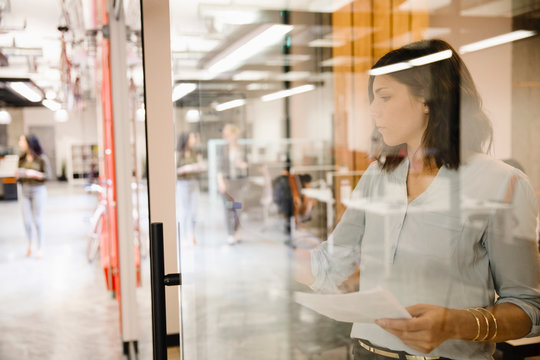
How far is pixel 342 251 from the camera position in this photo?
740mm

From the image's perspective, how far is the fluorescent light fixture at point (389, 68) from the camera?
62 centimetres

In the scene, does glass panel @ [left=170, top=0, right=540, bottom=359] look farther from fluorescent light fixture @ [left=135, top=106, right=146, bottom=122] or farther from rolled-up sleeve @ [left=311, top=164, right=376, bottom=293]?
fluorescent light fixture @ [left=135, top=106, right=146, bottom=122]

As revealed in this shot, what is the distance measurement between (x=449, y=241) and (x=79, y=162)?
15.9 meters

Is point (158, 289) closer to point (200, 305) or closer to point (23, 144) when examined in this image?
point (200, 305)

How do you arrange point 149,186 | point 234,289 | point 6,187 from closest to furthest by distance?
point 149,186 < point 234,289 < point 6,187

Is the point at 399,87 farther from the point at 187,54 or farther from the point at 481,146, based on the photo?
the point at 187,54

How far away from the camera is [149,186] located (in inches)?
47.0

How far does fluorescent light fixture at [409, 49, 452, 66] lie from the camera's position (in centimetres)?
58

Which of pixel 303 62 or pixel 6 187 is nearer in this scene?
pixel 303 62

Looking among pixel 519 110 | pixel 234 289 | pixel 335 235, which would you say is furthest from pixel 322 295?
pixel 234 289

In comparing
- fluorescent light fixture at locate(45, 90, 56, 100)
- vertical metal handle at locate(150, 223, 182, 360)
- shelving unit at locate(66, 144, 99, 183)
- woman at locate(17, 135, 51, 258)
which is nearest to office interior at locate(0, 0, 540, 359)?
vertical metal handle at locate(150, 223, 182, 360)

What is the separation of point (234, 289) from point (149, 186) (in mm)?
1891

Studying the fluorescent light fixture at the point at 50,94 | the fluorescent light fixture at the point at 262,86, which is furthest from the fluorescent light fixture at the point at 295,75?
the fluorescent light fixture at the point at 50,94

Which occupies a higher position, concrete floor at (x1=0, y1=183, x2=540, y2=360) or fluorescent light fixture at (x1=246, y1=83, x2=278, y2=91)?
fluorescent light fixture at (x1=246, y1=83, x2=278, y2=91)
